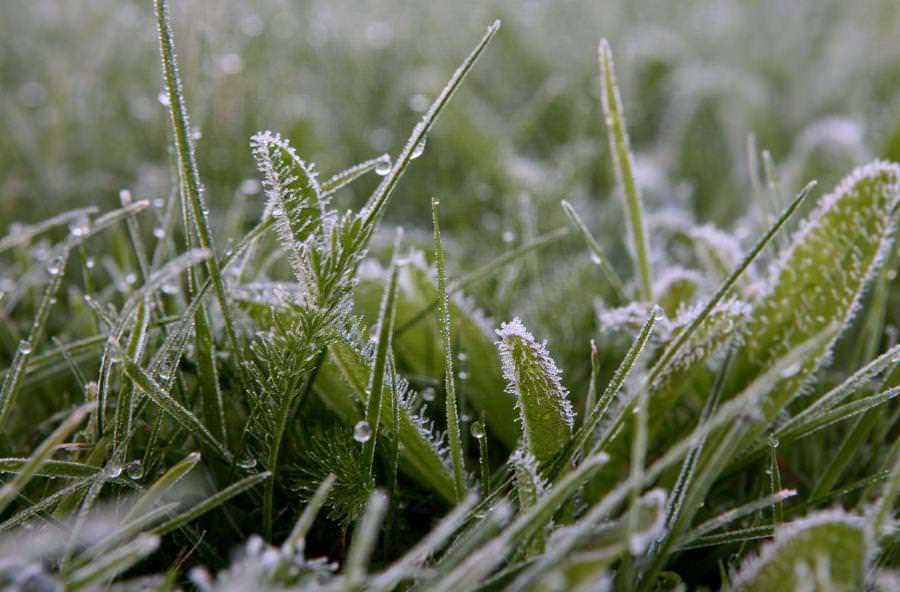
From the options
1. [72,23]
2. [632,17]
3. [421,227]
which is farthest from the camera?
[632,17]

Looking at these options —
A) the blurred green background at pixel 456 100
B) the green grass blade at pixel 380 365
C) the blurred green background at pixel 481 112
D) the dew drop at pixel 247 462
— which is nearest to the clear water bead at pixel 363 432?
the green grass blade at pixel 380 365

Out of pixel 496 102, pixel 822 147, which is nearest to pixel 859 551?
pixel 822 147

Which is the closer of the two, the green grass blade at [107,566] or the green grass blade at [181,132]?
the green grass blade at [107,566]

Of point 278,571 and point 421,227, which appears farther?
point 421,227

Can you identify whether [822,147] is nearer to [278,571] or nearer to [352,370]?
[352,370]

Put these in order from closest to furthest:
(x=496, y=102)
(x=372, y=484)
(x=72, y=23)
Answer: (x=372, y=484), (x=496, y=102), (x=72, y=23)

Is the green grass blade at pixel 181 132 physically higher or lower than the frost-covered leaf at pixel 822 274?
higher

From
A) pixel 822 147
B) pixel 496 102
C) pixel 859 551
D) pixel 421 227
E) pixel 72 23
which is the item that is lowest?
pixel 859 551

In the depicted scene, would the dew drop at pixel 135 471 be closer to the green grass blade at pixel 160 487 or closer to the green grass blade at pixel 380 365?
the green grass blade at pixel 160 487
